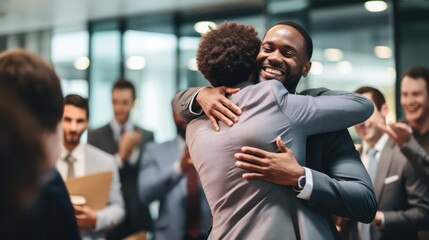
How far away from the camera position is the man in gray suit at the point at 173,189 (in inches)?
177

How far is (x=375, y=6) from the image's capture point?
7.19 meters

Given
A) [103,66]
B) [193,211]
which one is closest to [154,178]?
[193,211]

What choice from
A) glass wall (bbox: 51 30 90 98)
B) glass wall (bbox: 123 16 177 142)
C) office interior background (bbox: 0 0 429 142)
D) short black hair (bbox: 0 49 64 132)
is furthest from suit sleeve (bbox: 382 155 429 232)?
glass wall (bbox: 51 30 90 98)

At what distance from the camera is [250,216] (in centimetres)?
201

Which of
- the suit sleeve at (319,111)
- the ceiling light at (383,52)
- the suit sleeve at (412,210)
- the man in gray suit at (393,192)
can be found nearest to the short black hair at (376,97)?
the man in gray suit at (393,192)

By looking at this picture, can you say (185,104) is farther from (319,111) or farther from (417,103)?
(417,103)

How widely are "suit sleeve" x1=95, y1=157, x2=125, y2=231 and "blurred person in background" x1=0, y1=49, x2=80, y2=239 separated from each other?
2203mm

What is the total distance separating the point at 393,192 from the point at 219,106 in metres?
1.79

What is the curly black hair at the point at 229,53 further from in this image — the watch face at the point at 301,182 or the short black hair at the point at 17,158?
the short black hair at the point at 17,158

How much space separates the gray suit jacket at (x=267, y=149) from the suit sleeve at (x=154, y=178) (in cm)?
253

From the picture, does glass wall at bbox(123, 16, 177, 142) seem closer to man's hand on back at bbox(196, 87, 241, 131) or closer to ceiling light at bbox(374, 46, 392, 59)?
ceiling light at bbox(374, 46, 392, 59)

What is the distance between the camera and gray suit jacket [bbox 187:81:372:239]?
6.49ft

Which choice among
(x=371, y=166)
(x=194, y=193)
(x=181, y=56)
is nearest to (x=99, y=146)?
(x=194, y=193)

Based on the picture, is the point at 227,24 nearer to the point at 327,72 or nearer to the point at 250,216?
the point at 250,216
